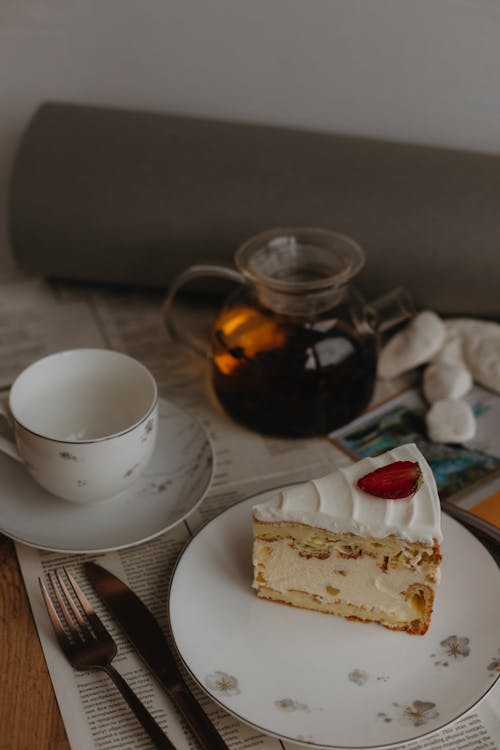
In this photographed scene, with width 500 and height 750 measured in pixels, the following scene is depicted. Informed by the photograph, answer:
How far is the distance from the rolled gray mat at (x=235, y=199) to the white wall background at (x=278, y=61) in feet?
0.23

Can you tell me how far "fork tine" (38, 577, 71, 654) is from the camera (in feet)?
2.06

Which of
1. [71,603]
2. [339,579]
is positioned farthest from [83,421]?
[339,579]

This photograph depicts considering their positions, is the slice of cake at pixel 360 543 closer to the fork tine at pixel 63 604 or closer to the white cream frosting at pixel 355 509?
the white cream frosting at pixel 355 509

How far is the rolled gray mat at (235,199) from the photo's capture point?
91 cm

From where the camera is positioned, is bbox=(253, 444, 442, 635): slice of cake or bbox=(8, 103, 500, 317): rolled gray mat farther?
bbox=(8, 103, 500, 317): rolled gray mat

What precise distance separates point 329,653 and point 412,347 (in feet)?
1.29

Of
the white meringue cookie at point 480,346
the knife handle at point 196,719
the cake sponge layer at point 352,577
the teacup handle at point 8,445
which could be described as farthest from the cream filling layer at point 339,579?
the white meringue cookie at point 480,346

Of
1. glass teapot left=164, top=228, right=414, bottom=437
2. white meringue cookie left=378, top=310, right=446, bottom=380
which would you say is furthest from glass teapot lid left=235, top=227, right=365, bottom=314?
white meringue cookie left=378, top=310, right=446, bottom=380

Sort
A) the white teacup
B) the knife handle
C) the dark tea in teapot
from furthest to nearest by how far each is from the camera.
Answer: the dark tea in teapot < the white teacup < the knife handle

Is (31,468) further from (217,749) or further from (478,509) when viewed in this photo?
(478,509)

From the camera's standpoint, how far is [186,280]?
2.94ft

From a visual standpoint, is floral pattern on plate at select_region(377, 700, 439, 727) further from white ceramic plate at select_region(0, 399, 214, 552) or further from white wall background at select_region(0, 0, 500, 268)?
white wall background at select_region(0, 0, 500, 268)

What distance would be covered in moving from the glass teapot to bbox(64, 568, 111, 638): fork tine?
251mm

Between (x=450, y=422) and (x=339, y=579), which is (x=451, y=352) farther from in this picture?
(x=339, y=579)
